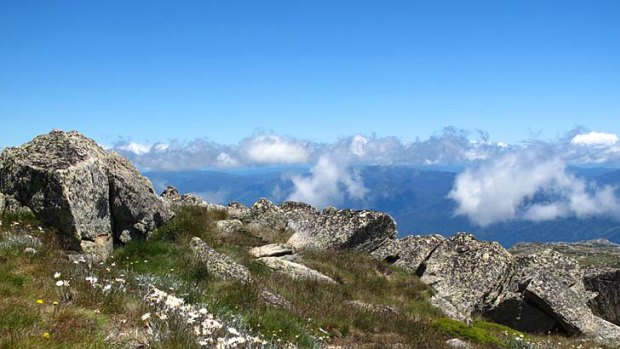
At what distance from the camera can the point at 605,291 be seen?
101 feet

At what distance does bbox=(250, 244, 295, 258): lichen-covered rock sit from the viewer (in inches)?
805

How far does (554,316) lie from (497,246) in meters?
4.31

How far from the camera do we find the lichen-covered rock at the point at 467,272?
23.8 meters

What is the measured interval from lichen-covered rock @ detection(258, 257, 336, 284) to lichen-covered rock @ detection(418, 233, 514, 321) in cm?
589

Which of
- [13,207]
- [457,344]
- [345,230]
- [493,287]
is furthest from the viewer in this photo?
[345,230]

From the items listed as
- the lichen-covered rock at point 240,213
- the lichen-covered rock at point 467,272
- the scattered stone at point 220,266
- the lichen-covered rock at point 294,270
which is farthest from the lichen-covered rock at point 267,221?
the scattered stone at point 220,266

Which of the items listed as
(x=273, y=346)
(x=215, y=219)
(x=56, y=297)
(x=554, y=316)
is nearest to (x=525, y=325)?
(x=554, y=316)

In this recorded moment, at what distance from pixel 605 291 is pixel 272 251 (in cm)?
2143

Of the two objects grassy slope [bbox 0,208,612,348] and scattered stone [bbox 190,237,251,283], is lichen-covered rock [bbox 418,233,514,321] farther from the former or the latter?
scattered stone [bbox 190,237,251,283]

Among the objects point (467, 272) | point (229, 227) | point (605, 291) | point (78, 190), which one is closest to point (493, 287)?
point (467, 272)

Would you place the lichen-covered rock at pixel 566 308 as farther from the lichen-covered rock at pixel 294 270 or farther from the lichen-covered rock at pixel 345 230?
the lichen-covered rock at pixel 294 270

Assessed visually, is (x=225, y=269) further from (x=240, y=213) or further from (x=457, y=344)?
(x=240, y=213)

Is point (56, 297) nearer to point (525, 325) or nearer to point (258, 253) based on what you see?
point (258, 253)

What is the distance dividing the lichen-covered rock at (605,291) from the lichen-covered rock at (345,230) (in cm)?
1268
